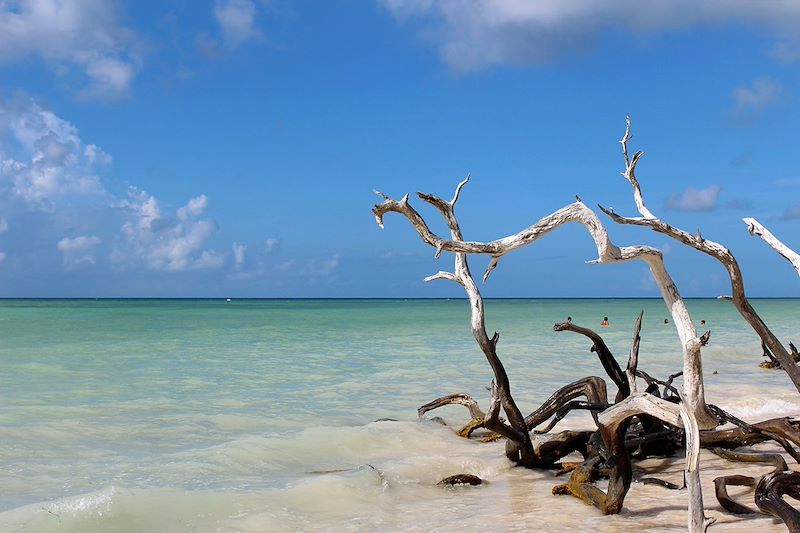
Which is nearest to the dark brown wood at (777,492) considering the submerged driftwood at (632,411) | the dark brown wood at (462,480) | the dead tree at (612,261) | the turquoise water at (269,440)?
the submerged driftwood at (632,411)

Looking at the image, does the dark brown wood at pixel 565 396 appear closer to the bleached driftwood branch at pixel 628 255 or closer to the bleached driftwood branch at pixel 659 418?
the bleached driftwood branch at pixel 659 418

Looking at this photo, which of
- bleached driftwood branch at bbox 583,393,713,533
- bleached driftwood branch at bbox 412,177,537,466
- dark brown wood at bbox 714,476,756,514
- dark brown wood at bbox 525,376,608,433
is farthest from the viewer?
dark brown wood at bbox 525,376,608,433

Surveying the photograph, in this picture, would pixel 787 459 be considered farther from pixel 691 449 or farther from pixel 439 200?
pixel 439 200

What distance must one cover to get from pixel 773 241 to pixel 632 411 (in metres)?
2.02

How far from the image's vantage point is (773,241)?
5684 millimetres

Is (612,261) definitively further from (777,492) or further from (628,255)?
(777,492)

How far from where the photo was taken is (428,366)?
16609mm

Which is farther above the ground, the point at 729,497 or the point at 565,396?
the point at 565,396

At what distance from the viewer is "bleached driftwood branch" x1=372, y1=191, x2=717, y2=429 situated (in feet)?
14.8

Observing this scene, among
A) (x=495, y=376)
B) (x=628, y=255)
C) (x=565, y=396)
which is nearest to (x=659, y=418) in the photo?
(x=628, y=255)

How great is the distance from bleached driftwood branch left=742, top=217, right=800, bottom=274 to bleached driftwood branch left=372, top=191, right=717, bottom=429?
4.52 ft

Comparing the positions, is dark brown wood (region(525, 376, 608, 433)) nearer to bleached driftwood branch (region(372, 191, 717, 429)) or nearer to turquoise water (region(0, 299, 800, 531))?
turquoise water (region(0, 299, 800, 531))

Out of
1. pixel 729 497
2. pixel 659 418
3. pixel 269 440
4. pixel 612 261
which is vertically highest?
pixel 612 261

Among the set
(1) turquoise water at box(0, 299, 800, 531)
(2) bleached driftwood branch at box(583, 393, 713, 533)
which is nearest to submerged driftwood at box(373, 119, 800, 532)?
(2) bleached driftwood branch at box(583, 393, 713, 533)
